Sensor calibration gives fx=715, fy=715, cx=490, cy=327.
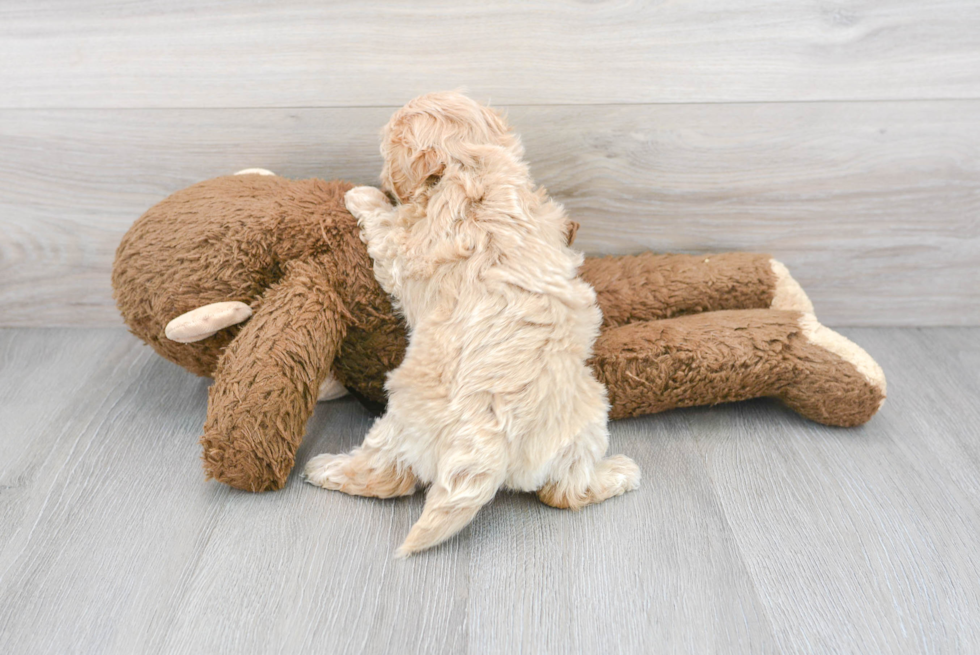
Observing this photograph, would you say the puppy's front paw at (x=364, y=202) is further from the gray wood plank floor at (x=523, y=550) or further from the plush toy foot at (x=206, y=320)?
the gray wood plank floor at (x=523, y=550)

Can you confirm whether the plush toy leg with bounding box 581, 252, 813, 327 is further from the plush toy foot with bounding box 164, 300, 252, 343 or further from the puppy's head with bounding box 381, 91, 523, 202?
the plush toy foot with bounding box 164, 300, 252, 343

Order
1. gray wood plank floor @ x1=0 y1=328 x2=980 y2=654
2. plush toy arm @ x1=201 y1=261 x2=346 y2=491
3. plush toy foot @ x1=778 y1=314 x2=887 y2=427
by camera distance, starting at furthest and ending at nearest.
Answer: plush toy foot @ x1=778 y1=314 x2=887 y2=427
plush toy arm @ x1=201 y1=261 x2=346 y2=491
gray wood plank floor @ x1=0 y1=328 x2=980 y2=654

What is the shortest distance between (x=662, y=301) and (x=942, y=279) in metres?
0.57

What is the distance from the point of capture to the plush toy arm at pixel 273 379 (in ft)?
2.84

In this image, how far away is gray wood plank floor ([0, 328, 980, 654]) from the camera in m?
0.73

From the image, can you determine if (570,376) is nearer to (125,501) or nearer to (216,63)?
(125,501)

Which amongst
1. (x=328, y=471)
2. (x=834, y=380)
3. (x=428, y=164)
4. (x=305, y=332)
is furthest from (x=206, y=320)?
(x=834, y=380)

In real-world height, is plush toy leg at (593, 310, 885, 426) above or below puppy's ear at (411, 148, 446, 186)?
below

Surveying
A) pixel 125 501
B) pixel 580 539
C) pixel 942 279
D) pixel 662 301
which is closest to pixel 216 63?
pixel 125 501

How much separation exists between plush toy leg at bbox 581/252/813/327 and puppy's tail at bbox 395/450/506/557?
0.39 meters

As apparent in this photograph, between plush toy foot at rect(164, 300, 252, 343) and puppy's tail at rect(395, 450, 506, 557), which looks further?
plush toy foot at rect(164, 300, 252, 343)

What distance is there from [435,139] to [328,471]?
440 millimetres

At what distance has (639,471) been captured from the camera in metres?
0.94

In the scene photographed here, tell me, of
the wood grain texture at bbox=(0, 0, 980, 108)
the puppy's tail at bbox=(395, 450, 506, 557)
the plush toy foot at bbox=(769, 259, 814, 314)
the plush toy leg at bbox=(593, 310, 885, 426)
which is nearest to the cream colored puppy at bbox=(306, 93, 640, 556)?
the puppy's tail at bbox=(395, 450, 506, 557)
